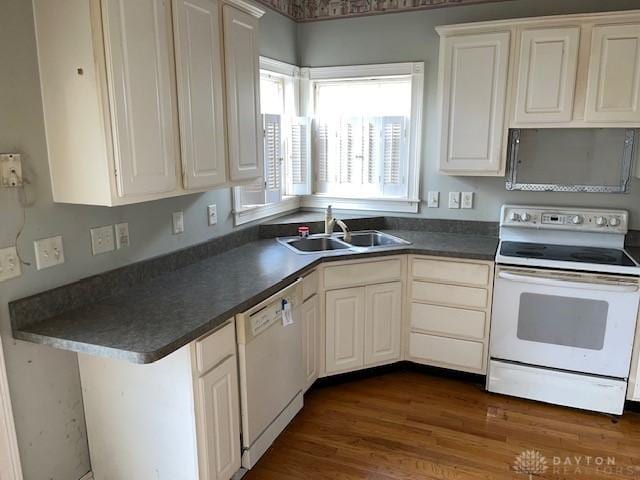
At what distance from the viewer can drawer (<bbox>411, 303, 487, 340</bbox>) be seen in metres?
2.95

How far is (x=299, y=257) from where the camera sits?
2758mm

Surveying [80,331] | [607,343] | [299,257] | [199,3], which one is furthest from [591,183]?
[80,331]

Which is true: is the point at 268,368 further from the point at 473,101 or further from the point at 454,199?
the point at 473,101

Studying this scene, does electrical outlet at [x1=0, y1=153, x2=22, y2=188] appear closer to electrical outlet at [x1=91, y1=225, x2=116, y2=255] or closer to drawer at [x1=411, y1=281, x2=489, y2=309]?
electrical outlet at [x1=91, y1=225, x2=116, y2=255]

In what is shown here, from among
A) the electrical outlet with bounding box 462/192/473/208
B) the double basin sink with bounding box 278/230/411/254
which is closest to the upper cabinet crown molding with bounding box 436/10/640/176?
the electrical outlet with bounding box 462/192/473/208

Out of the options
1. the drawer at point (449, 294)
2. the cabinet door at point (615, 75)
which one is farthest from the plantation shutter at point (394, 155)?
the cabinet door at point (615, 75)

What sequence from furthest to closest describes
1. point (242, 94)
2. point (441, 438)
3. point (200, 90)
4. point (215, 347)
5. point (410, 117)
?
1. point (410, 117)
2. point (441, 438)
3. point (242, 94)
4. point (200, 90)
5. point (215, 347)

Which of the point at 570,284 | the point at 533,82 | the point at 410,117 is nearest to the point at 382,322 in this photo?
the point at 570,284

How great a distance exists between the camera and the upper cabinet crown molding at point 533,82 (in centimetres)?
265

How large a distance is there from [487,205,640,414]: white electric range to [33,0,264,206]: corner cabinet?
1.91 m

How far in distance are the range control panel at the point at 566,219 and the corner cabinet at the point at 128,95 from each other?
2079 millimetres

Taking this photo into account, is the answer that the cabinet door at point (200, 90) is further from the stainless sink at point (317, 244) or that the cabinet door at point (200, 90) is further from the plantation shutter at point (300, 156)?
the plantation shutter at point (300, 156)

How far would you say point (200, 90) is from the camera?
6.91 ft

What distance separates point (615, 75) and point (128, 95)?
8.40 ft
